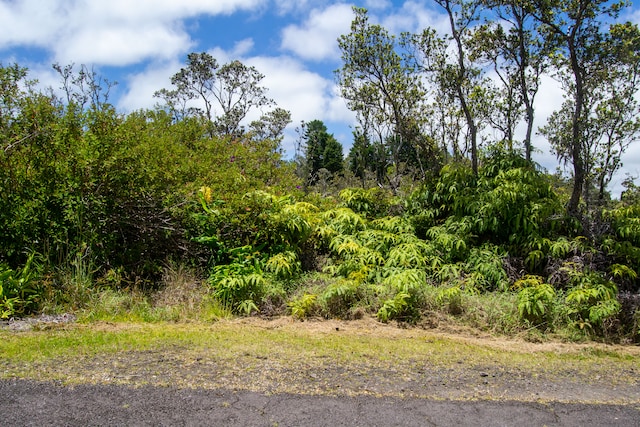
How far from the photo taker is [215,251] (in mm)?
8633

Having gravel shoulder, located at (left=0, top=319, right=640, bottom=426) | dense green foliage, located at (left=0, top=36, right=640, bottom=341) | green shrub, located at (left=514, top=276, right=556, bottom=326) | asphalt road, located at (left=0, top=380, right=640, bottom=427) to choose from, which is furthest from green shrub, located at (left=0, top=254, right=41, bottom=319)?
green shrub, located at (left=514, top=276, right=556, bottom=326)

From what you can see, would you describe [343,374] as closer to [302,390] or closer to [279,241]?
[302,390]

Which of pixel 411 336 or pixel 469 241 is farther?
pixel 469 241

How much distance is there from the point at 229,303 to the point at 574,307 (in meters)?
4.92

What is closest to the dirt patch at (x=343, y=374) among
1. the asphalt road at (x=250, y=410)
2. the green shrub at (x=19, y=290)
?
the asphalt road at (x=250, y=410)

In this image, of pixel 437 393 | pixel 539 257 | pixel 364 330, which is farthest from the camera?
pixel 539 257

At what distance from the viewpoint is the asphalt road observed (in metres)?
3.63

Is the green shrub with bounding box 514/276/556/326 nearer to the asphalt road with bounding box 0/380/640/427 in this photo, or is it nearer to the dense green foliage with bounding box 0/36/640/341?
the dense green foliage with bounding box 0/36/640/341

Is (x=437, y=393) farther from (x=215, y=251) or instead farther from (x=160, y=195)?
(x=160, y=195)

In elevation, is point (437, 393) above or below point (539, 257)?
below

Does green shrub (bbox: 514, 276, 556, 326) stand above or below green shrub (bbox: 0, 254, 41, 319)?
above

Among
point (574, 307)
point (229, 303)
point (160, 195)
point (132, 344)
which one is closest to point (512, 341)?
point (574, 307)

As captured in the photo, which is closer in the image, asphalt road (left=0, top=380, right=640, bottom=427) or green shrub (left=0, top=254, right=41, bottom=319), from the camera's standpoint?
asphalt road (left=0, top=380, right=640, bottom=427)

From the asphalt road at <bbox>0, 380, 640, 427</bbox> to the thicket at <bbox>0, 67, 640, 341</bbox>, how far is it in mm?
3062
